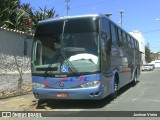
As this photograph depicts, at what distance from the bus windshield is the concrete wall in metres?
3.72

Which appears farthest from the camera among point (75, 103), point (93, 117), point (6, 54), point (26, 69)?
Answer: point (26, 69)

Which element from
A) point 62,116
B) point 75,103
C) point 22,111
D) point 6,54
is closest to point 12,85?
point 6,54

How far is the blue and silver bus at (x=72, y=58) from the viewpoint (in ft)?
41.5

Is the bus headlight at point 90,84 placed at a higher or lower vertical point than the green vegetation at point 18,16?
lower

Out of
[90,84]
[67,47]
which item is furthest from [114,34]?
[90,84]

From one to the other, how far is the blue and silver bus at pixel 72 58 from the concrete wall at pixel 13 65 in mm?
3669

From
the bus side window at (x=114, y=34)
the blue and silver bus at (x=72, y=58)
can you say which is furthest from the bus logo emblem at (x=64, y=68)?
the bus side window at (x=114, y=34)

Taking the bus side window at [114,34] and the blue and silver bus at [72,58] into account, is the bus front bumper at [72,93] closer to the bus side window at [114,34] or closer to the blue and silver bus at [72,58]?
the blue and silver bus at [72,58]

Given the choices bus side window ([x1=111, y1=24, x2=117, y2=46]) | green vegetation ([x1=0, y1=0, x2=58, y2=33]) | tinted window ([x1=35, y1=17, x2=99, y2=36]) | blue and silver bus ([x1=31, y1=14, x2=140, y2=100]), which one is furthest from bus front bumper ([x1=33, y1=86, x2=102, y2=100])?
green vegetation ([x1=0, y1=0, x2=58, y2=33])

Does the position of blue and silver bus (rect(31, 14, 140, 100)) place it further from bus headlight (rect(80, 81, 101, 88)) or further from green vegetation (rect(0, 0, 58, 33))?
green vegetation (rect(0, 0, 58, 33))

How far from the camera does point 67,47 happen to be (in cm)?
1296

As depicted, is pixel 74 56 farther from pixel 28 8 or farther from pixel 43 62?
pixel 28 8

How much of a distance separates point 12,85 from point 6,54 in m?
1.46

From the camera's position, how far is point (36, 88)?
13125 millimetres
